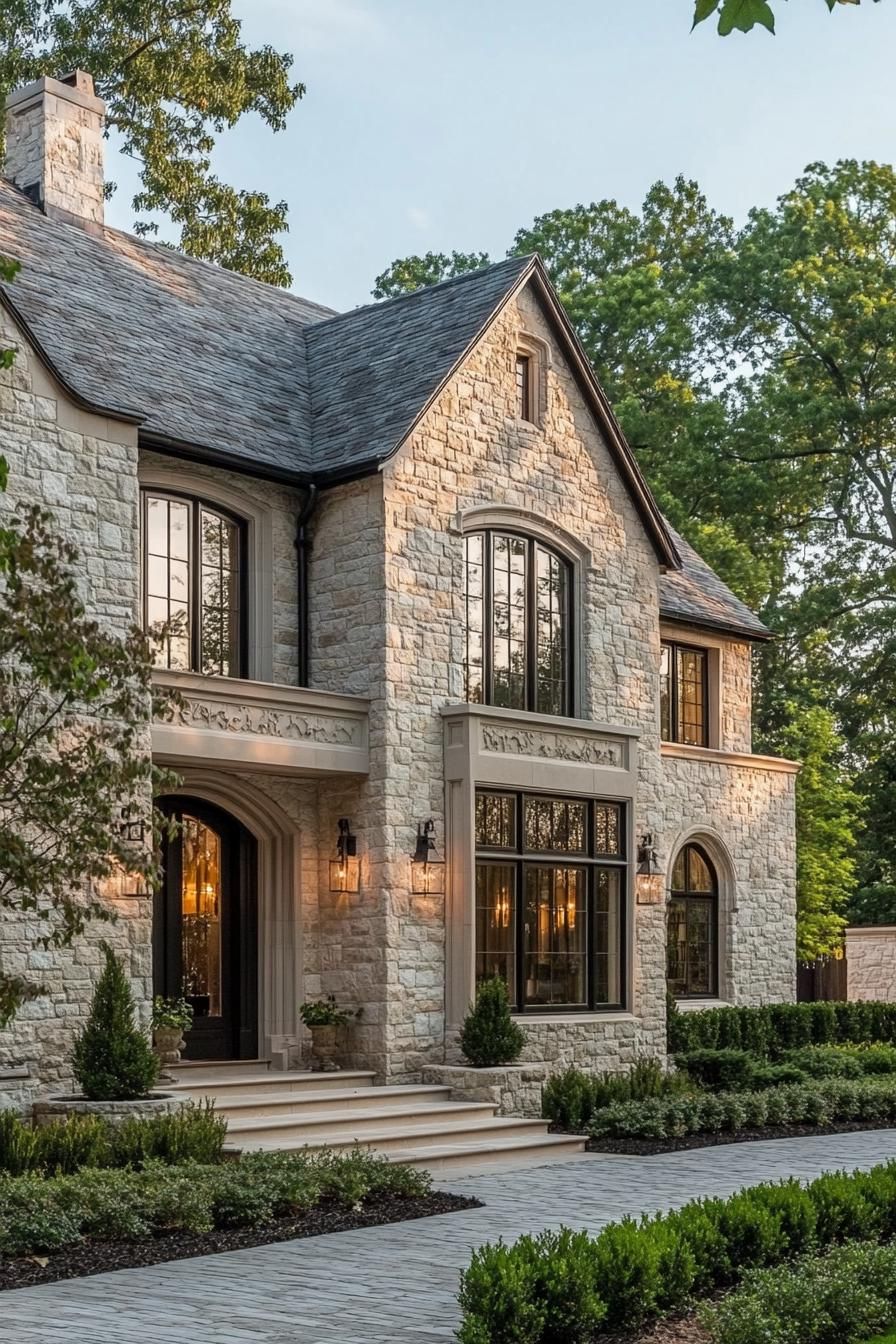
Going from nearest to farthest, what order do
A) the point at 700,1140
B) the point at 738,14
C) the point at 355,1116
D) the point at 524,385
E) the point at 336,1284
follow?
the point at 738,14 < the point at 336,1284 < the point at 355,1116 < the point at 700,1140 < the point at 524,385

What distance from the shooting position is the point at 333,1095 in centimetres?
1658

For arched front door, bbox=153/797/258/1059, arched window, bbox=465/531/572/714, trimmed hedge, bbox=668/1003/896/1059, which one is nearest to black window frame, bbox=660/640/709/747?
trimmed hedge, bbox=668/1003/896/1059

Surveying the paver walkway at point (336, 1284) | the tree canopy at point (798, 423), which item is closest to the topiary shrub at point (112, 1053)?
the paver walkway at point (336, 1284)

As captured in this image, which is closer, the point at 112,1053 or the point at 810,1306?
the point at 810,1306

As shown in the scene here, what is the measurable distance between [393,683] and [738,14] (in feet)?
44.3

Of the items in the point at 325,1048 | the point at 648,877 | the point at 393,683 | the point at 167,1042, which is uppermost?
the point at 393,683

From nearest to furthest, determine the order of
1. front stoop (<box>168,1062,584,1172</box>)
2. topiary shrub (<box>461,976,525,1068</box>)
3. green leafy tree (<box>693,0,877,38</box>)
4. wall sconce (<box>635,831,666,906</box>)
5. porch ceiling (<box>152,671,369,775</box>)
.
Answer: green leafy tree (<box>693,0,877,38</box>)
front stoop (<box>168,1062,584,1172</box>)
porch ceiling (<box>152,671,369,775</box>)
topiary shrub (<box>461,976,525,1068</box>)
wall sconce (<box>635,831,666,906</box>)

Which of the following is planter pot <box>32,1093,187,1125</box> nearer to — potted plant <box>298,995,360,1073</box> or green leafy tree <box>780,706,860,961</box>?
potted plant <box>298,995,360,1073</box>

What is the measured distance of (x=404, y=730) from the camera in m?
18.4

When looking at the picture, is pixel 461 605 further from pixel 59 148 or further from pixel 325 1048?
pixel 59 148

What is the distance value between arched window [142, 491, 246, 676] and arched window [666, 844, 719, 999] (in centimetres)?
858

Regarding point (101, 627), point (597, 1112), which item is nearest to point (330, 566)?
point (101, 627)

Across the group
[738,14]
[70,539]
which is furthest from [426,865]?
[738,14]

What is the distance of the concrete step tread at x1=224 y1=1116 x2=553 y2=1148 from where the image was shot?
15.0 meters
